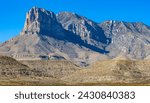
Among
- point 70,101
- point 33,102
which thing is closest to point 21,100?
point 33,102

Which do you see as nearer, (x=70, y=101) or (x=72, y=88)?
(x=70, y=101)

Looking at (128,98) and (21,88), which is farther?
(21,88)

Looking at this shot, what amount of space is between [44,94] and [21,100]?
1.66 meters

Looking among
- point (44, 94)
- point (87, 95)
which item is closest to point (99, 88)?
point (87, 95)

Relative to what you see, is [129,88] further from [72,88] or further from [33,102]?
[33,102]

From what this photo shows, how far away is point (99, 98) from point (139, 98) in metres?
2.78

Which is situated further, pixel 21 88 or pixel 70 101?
pixel 21 88

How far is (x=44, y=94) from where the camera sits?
103 feet

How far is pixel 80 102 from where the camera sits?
3033 cm

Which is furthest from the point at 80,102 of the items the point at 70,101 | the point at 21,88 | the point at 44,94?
the point at 21,88

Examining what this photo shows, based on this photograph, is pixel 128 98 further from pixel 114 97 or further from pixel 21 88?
pixel 21 88

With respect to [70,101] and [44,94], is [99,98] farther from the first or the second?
[44,94]

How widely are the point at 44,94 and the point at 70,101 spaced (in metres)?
2.16

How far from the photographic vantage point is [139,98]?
102 ft
